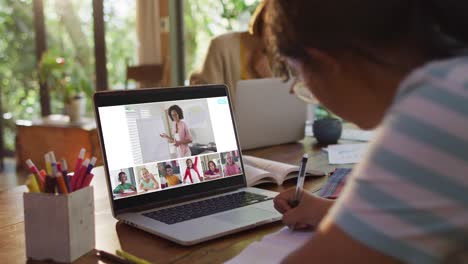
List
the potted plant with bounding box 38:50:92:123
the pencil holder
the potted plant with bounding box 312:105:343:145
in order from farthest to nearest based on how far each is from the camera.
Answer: the potted plant with bounding box 38:50:92:123 → the potted plant with bounding box 312:105:343:145 → the pencil holder

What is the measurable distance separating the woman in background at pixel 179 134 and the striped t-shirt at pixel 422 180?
69 centimetres

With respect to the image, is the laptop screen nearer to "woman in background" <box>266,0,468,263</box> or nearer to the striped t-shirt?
"woman in background" <box>266,0,468,263</box>

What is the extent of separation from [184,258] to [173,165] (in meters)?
0.30

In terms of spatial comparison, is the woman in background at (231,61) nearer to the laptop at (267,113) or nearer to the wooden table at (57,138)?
the laptop at (267,113)

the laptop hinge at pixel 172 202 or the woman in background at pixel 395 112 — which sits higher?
the woman in background at pixel 395 112

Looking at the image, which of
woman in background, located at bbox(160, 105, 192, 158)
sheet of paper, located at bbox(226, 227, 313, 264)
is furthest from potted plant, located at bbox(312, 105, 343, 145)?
sheet of paper, located at bbox(226, 227, 313, 264)

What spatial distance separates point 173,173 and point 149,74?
3.59 m

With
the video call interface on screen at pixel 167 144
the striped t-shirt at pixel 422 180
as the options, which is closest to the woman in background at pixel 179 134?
the video call interface on screen at pixel 167 144

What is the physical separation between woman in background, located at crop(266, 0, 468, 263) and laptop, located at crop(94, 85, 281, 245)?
43 centimetres

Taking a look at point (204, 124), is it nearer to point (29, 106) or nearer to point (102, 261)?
point (102, 261)

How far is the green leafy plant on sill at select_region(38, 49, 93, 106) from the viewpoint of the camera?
4138 mm

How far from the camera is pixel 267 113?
1.80 m

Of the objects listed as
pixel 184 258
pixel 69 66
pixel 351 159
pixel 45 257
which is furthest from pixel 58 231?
pixel 69 66

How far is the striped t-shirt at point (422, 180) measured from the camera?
0.44 metres
